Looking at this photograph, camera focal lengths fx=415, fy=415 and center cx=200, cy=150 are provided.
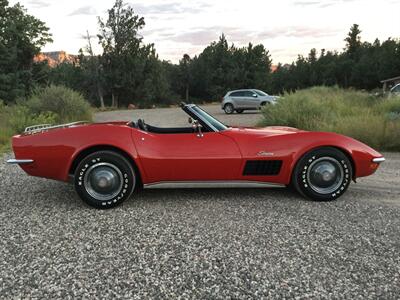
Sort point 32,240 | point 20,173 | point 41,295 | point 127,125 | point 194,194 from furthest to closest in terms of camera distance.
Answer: point 20,173 < point 194,194 < point 127,125 < point 32,240 < point 41,295

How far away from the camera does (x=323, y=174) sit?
479 centimetres

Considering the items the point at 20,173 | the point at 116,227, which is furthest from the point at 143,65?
the point at 116,227

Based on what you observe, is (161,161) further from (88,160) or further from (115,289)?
(115,289)

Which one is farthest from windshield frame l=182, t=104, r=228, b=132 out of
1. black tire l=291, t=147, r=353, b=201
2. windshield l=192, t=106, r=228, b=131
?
black tire l=291, t=147, r=353, b=201

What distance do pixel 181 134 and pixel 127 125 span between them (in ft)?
2.19

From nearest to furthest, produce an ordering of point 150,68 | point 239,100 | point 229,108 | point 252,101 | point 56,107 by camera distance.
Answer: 1. point 56,107
2. point 252,101
3. point 239,100
4. point 229,108
5. point 150,68

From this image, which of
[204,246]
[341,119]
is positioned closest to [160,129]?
[204,246]

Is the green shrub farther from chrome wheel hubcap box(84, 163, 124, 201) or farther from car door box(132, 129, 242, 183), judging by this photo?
car door box(132, 129, 242, 183)

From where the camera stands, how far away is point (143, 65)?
4584 centimetres

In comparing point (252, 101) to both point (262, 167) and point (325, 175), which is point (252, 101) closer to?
point (325, 175)

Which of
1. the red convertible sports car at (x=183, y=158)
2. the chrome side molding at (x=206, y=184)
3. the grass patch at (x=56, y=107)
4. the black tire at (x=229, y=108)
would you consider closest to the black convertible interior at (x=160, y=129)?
the red convertible sports car at (x=183, y=158)

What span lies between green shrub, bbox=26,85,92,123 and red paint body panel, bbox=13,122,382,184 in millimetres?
12541

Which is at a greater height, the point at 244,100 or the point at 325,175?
the point at 244,100

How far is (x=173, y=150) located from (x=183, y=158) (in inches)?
5.8
